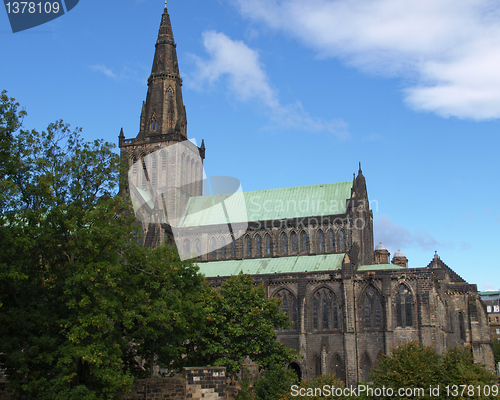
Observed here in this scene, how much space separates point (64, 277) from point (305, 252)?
39494 mm

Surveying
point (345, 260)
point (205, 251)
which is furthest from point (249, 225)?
point (345, 260)

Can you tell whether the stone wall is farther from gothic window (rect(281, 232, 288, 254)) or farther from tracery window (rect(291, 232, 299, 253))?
gothic window (rect(281, 232, 288, 254))

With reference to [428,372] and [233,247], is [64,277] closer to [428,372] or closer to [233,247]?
[428,372]

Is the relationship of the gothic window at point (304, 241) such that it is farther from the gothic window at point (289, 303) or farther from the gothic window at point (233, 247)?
the gothic window at point (233, 247)

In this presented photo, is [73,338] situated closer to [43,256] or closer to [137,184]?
[43,256]

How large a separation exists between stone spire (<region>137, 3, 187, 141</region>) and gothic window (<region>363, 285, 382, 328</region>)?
27.8m

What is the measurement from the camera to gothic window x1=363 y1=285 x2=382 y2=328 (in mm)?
56906

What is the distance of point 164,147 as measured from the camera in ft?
235

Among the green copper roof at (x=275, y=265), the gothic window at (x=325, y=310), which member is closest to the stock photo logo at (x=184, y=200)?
the green copper roof at (x=275, y=265)

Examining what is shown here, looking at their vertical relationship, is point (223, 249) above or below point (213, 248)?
below

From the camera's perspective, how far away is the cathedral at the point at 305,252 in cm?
5666

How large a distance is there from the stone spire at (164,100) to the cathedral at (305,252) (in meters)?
0.12

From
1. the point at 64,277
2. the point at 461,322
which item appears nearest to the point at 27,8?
the point at 64,277

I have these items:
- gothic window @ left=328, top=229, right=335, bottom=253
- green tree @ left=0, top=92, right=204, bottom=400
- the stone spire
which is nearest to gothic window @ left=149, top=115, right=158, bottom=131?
the stone spire
